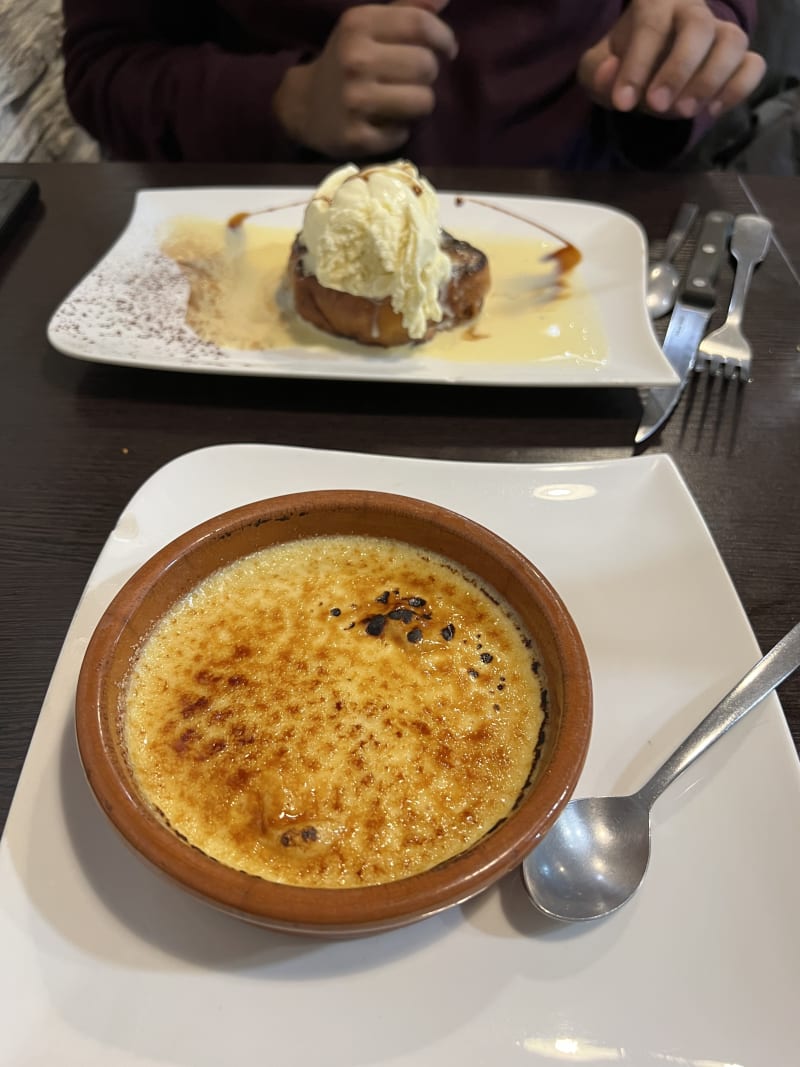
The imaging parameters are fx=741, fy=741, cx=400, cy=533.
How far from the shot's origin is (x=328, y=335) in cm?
118

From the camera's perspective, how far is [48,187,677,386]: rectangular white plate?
1.07 m

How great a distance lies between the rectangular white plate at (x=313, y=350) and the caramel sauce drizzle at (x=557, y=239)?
0.03 feet

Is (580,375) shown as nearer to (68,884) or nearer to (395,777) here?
(395,777)

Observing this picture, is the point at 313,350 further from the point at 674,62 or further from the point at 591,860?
the point at 674,62

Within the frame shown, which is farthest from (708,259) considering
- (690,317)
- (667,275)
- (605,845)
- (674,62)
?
(605,845)

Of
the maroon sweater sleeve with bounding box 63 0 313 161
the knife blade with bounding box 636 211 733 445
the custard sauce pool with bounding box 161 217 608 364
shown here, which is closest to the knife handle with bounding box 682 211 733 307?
the knife blade with bounding box 636 211 733 445

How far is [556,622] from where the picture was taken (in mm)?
653

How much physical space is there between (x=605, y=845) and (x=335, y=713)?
0.81 feet

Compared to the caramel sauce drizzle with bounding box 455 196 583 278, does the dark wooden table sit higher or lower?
lower

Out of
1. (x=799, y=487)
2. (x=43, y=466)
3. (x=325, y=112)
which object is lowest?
(x=43, y=466)

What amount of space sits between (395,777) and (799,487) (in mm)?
694

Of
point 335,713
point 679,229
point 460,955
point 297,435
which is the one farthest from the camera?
point 679,229

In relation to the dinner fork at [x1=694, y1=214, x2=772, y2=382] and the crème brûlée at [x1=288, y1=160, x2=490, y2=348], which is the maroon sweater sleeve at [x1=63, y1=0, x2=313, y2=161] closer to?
the crème brûlée at [x1=288, y1=160, x2=490, y2=348]

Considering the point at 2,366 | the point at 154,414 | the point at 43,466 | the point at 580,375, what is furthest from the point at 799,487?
the point at 2,366
